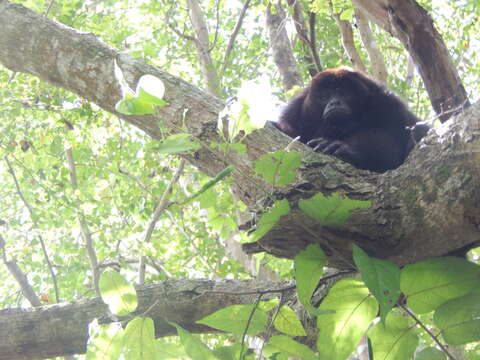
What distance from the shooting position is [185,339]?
94cm

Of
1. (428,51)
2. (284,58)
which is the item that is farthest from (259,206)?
(284,58)

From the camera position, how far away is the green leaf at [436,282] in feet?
3.49

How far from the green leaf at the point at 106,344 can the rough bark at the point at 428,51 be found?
173cm

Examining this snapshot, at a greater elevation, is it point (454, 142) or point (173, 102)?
point (173, 102)

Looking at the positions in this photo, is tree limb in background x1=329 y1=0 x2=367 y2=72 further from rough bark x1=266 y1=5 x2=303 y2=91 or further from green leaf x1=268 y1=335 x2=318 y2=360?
green leaf x1=268 y1=335 x2=318 y2=360

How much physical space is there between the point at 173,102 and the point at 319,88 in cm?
170

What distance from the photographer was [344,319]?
107 cm

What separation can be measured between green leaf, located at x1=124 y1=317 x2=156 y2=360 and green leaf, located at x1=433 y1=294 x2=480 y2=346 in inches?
22.2

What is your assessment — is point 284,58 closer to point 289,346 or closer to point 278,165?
point 278,165

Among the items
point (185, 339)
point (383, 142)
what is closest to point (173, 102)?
point (185, 339)

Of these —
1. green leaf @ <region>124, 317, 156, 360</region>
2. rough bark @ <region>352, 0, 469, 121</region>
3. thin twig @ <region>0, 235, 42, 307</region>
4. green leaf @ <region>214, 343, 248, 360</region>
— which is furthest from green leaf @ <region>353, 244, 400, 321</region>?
thin twig @ <region>0, 235, 42, 307</region>

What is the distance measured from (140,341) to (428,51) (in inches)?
71.6

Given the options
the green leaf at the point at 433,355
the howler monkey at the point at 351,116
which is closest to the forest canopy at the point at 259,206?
the green leaf at the point at 433,355

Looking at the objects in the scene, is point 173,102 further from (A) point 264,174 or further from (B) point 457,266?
(B) point 457,266
